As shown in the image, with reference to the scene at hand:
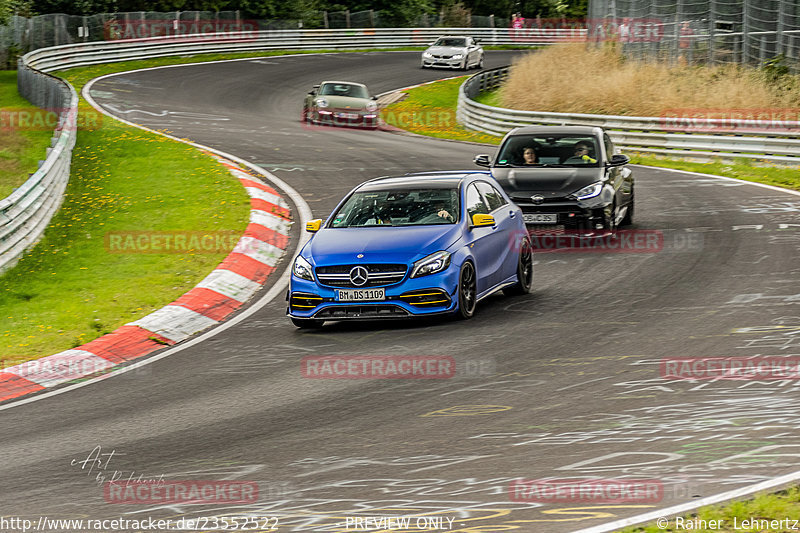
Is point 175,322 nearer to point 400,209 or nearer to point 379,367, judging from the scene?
point 400,209

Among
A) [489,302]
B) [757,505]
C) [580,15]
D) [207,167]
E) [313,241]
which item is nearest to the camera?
[757,505]

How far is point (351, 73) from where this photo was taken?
167 feet

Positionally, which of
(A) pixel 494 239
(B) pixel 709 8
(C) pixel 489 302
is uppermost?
(B) pixel 709 8

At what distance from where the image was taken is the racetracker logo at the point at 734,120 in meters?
24.9

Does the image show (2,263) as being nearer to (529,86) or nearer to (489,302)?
(489,302)

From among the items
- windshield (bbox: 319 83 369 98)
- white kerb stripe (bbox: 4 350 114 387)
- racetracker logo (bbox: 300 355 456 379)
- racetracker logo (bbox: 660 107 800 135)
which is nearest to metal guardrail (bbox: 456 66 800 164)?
racetracker logo (bbox: 660 107 800 135)

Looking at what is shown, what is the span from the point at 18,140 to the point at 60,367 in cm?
1690

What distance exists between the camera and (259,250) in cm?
1551

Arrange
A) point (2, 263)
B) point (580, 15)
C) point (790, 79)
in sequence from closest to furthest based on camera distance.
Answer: point (2, 263) < point (790, 79) < point (580, 15)

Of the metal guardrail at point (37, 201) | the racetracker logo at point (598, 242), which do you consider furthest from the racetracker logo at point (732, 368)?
the metal guardrail at point (37, 201)

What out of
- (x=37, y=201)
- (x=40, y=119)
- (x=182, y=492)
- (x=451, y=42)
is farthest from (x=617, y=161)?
(x=451, y=42)

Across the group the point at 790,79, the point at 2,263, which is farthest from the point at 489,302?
the point at 790,79

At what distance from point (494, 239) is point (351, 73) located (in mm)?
39669

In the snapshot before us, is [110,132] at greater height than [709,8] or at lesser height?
lesser
